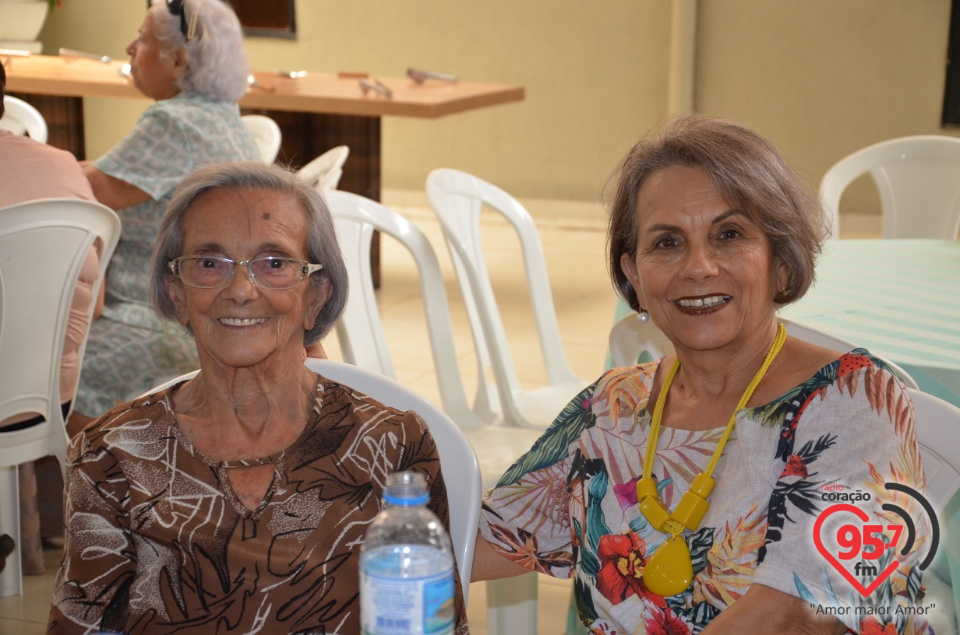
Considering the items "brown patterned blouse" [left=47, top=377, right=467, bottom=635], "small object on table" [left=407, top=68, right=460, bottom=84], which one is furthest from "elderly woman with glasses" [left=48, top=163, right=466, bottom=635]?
"small object on table" [left=407, top=68, right=460, bottom=84]

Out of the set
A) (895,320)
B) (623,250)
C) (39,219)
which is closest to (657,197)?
(623,250)

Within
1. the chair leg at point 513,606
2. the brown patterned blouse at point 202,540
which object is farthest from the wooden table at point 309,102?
the brown patterned blouse at point 202,540

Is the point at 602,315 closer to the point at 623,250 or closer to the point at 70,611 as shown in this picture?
the point at 623,250

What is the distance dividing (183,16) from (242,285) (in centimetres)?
225

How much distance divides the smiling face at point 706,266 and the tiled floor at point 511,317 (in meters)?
1.54

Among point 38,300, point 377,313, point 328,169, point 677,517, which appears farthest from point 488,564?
point 328,169

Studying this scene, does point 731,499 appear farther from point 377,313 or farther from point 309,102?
point 309,102

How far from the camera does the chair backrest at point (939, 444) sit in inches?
62.9

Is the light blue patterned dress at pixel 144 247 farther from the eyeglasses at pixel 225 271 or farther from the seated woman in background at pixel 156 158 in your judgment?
the eyeglasses at pixel 225 271

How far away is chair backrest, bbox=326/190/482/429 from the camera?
9.68 ft

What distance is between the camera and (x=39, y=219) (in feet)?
8.63

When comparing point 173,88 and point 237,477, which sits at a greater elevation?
point 173,88

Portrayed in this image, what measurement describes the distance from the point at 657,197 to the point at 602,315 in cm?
452

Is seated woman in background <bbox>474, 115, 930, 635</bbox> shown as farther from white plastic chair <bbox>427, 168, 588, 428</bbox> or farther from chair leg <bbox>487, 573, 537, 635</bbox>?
white plastic chair <bbox>427, 168, 588, 428</bbox>
